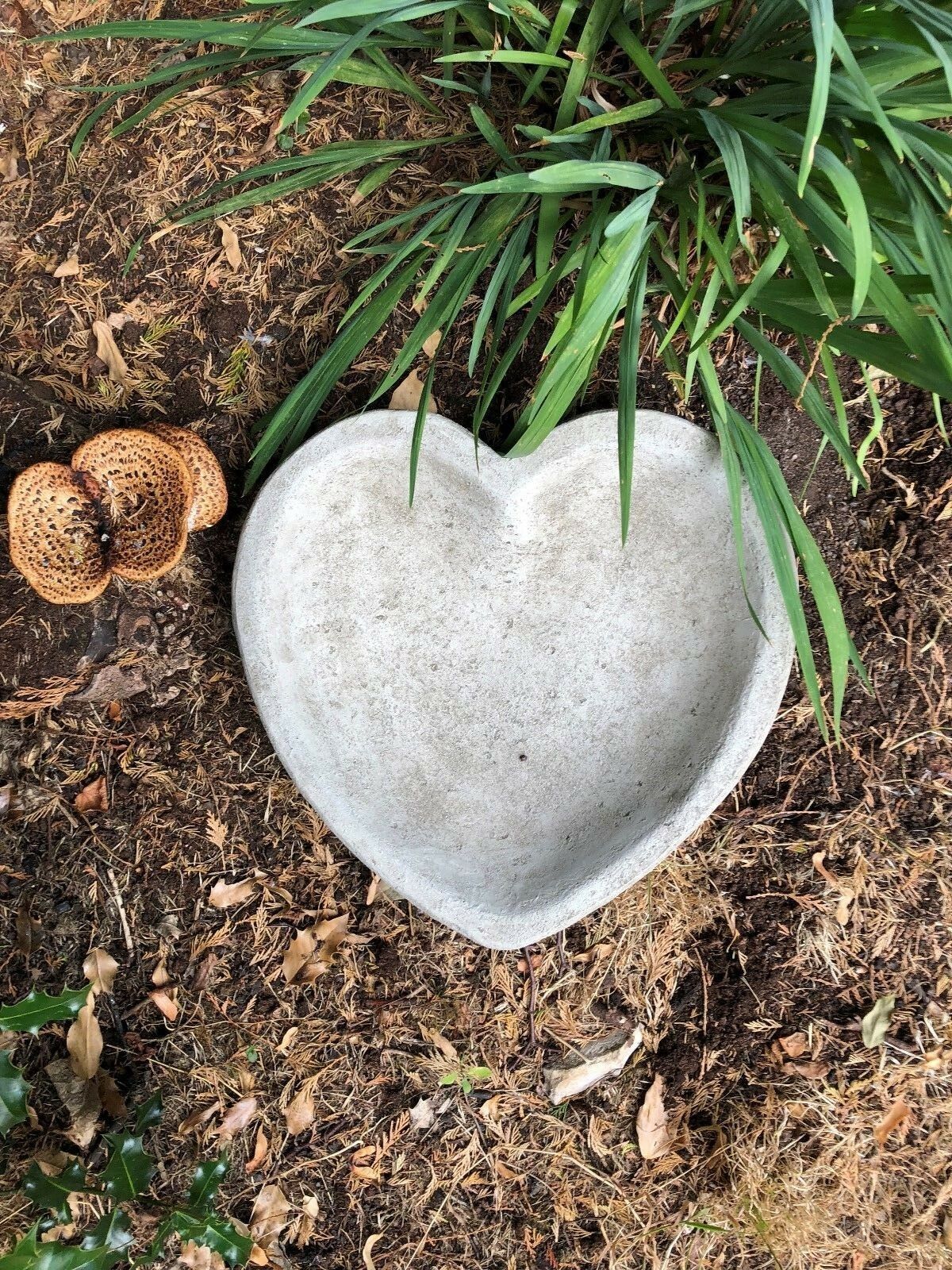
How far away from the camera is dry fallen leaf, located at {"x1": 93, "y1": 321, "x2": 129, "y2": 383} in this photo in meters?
1.55

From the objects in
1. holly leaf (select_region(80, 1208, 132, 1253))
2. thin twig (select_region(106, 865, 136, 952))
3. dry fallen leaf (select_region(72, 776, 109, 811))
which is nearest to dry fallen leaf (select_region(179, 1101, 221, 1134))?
holly leaf (select_region(80, 1208, 132, 1253))

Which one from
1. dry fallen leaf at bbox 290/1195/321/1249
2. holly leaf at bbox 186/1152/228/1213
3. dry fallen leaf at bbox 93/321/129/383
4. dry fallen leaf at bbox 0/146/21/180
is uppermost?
dry fallen leaf at bbox 0/146/21/180

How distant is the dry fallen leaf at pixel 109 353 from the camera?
1.55 metres

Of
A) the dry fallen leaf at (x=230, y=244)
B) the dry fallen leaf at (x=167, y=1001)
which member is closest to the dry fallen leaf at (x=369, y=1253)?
the dry fallen leaf at (x=167, y=1001)

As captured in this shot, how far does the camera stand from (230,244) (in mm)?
1560

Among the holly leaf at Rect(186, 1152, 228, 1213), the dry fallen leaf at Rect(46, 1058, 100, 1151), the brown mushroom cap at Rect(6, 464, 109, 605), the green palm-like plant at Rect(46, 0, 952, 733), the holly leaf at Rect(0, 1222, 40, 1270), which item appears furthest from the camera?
the dry fallen leaf at Rect(46, 1058, 100, 1151)

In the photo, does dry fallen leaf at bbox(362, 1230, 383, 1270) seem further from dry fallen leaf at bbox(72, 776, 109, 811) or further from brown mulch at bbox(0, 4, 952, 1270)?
dry fallen leaf at bbox(72, 776, 109, 811)

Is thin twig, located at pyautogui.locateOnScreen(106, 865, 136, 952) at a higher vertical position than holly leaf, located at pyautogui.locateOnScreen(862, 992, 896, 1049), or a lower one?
higher

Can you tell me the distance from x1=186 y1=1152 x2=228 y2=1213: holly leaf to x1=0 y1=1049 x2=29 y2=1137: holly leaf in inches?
13.3

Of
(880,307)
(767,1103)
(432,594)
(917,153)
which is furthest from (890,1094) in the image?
(917,153)

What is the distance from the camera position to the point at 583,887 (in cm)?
143

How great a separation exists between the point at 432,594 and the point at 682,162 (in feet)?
2.64

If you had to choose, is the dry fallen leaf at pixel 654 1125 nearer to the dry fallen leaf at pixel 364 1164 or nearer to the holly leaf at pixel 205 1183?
the dry fallen leaf at pixel 364 1164

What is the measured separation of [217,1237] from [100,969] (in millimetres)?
502
